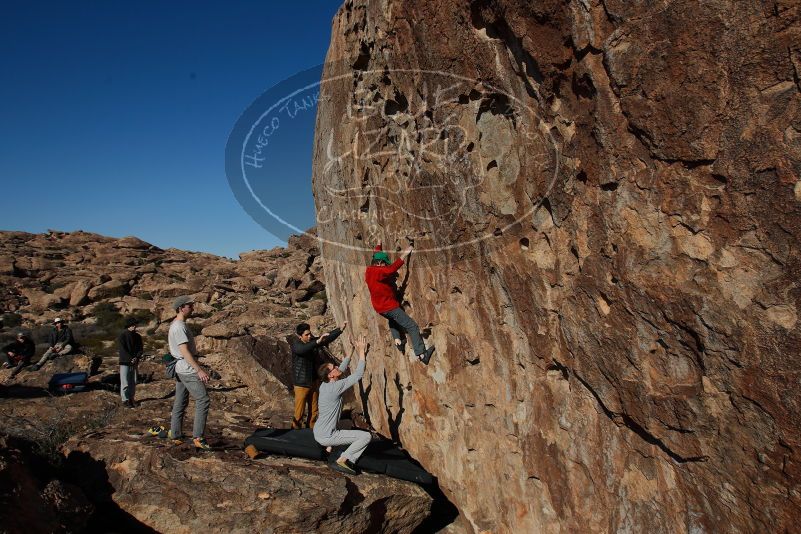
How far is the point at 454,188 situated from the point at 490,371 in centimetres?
193

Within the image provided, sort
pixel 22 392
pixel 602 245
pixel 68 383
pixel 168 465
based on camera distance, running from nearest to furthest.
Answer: pixel 602 245 < pixel 168 465 < pixel 68 383 < pixel 22 392

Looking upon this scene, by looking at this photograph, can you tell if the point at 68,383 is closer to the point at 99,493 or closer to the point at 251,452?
the point at 99,493

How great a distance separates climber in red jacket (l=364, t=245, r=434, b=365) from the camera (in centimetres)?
583

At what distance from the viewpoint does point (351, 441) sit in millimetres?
5777

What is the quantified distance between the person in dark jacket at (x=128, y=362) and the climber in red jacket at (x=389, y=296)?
5.03 m

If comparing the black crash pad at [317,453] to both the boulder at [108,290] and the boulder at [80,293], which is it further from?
the boulder at [108,290]

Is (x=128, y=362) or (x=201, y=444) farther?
(x=128, y=362)

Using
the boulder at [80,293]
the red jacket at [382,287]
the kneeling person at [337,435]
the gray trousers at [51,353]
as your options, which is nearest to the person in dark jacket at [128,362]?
the kneeling person at [337,435]

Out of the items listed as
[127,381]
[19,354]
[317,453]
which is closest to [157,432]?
[317,453]

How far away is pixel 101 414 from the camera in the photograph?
8266 mm

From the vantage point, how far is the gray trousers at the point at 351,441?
5766 millimetres

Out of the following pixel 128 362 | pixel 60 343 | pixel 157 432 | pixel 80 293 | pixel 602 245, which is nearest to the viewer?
pixel 602 245

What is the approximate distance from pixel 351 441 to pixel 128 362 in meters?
4.85

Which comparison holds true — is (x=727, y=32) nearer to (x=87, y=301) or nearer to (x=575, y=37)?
(x=575, y=37)
